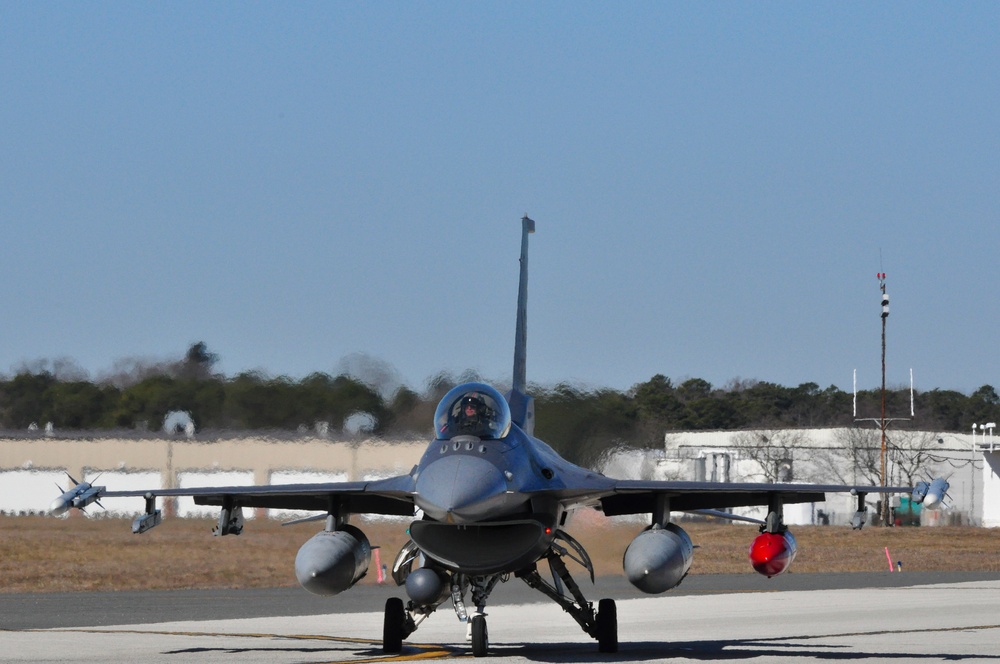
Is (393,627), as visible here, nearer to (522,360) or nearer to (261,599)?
(522,360)

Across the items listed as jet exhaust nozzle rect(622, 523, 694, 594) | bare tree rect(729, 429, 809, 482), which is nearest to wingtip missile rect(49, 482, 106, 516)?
jet exhaust nozzle rect(622, 523, 694, 594)

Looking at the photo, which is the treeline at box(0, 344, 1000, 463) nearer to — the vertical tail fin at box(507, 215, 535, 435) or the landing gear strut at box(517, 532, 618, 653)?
the vertical tail fin at box(507, 215, 535, 435)

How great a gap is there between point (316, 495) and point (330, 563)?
4.47 feet

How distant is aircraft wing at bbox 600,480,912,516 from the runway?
1701 millimetres

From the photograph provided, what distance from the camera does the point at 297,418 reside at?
2983 centimetres

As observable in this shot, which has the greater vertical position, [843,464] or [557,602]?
[843,464]

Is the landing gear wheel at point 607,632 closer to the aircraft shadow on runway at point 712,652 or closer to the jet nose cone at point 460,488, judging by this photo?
the aircraft shadow on runway at point 712,652

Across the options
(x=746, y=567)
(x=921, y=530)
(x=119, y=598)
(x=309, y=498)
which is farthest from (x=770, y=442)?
(x=309, y=498)

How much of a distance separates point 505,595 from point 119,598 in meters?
7.30

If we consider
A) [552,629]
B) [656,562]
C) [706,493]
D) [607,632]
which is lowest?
[552,629]

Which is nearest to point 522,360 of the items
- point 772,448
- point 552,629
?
point 552,629

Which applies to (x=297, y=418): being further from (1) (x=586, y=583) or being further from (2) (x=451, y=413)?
(2) (x=451, y=413)

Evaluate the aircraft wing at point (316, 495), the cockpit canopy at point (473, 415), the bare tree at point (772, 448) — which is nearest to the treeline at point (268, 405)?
the aircraft wing at point (316, 495)

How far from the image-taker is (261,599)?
88.3 ft
